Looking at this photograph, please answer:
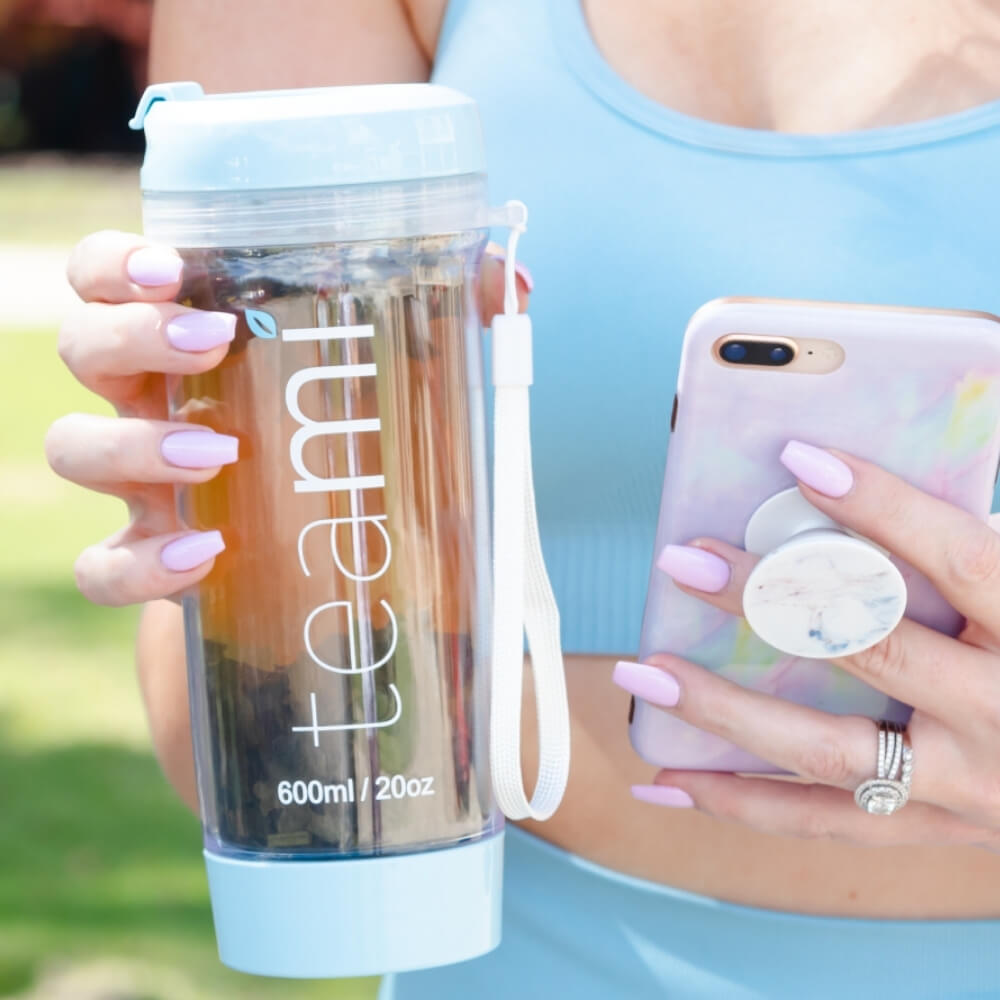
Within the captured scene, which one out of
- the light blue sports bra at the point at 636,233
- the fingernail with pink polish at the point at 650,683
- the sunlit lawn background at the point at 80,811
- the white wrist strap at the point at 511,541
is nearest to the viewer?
the white wrist strap at the point at 511,541

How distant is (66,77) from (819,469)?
18.2 metres

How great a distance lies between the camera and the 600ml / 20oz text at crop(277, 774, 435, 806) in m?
1.04

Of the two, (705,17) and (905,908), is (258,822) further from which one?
(705,17)

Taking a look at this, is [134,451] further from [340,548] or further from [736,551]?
[736,551]

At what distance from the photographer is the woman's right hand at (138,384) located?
3.36ft

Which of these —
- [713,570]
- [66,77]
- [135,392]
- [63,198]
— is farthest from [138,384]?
[66,77]

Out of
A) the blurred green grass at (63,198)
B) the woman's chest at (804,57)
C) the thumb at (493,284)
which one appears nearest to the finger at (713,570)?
the thumb at (493,284)

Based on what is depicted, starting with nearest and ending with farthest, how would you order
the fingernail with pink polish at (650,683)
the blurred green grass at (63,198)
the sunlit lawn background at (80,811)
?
1. the fingernail with pink polish at (650,683)
2. the sunlit lawn background at (80,811)
3. the blurred green grass at (63,198)

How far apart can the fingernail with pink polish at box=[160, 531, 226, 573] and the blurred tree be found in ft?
57.7

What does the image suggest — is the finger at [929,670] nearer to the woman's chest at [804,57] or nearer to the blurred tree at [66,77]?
the woman's chest at [804,57]

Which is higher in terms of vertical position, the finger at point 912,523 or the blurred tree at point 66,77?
the finger at point 912,523

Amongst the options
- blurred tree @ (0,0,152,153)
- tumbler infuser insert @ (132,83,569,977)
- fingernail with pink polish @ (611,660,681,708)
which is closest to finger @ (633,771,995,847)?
fingernail with pink polish @ (611,660,681,708)

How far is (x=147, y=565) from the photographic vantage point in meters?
1.08

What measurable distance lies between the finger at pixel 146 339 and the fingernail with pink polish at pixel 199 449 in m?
0.04
